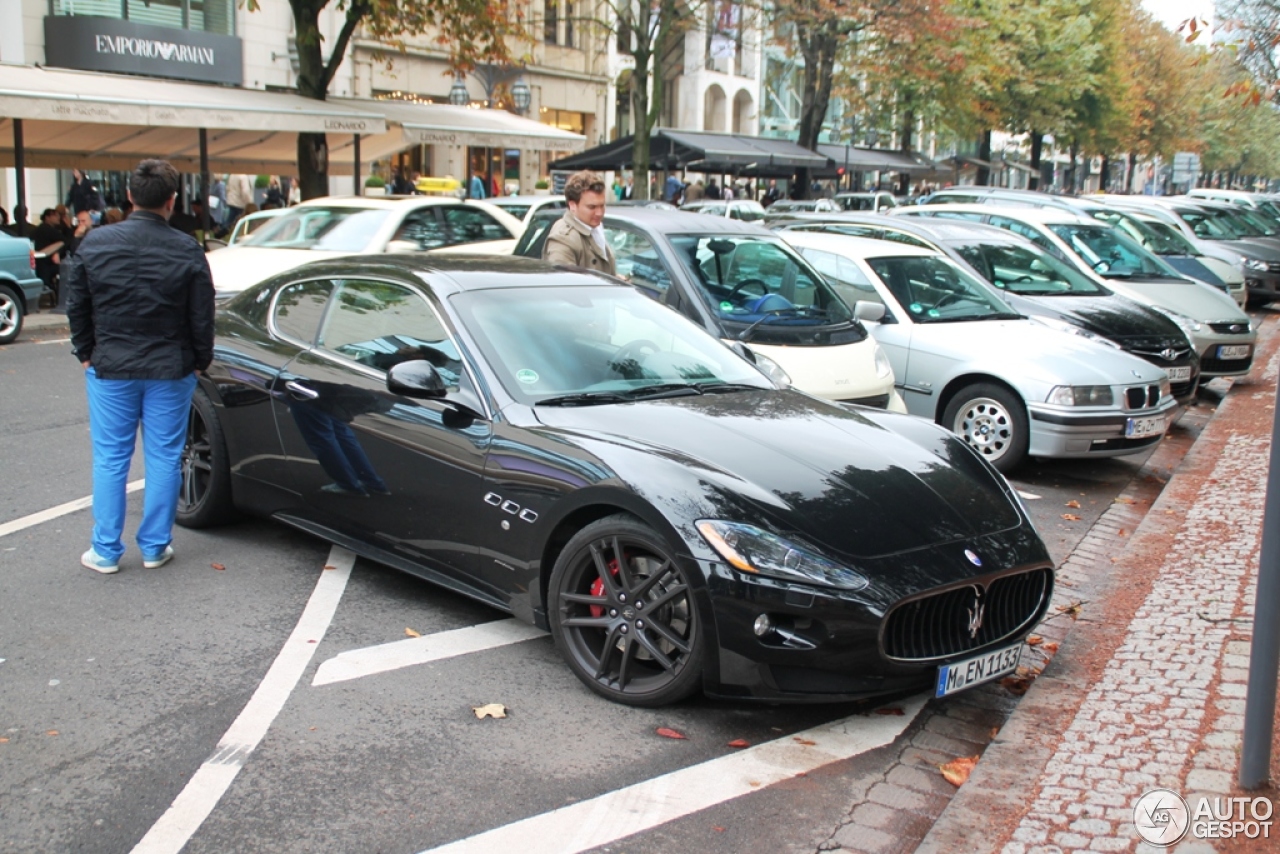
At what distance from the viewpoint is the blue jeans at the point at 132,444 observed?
5.82m

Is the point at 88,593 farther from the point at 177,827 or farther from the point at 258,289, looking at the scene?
the point at 177,827

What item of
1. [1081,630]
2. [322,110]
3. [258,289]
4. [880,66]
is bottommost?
[1081,630]

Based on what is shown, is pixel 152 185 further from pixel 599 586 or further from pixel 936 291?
pixel 936 291

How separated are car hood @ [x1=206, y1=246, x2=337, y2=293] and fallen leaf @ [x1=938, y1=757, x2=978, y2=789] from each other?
9.65m

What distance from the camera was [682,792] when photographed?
4008 millimetres

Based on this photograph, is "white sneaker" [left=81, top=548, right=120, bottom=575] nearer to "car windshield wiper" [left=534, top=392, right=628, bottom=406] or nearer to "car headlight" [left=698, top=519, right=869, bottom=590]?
"car windshield wiper" [left=534, top=392, right=628, bottom=406]

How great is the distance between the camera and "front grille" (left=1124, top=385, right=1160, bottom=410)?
874 centimetres

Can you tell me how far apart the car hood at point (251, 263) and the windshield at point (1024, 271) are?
627 cm

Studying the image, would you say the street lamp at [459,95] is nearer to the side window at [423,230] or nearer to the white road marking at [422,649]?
the side window at [423,230]

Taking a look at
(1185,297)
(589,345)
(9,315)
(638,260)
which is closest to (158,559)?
(589,345)

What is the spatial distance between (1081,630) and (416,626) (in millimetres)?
2958

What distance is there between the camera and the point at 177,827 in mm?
3670

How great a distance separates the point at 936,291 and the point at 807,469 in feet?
19.0

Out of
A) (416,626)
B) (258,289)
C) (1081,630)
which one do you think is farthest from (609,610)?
(258,289)
